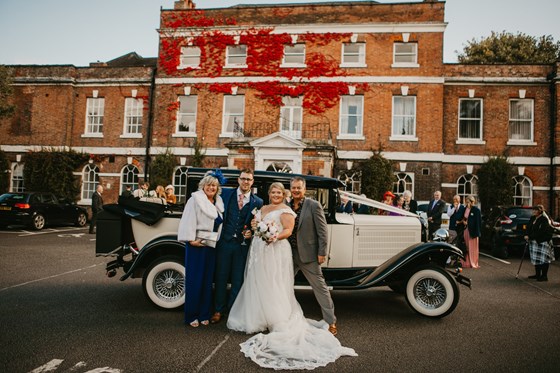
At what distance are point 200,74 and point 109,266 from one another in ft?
55.1

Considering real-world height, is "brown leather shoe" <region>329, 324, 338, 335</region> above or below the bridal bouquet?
below

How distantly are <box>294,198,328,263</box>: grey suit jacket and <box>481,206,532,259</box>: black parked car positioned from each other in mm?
9812

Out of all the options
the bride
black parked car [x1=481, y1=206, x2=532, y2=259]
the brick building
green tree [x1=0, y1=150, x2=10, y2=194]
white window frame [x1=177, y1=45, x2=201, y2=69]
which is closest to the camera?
the bride

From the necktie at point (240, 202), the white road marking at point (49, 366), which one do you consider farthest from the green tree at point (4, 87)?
the white road marking at point (49, 366)

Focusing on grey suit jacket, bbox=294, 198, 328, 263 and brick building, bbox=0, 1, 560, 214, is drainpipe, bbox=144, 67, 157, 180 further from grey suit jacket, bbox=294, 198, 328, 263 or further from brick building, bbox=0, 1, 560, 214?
grey suit jacket, bbox=294, 198, 328, 263

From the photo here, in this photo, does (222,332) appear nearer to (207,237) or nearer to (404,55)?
(207,237)

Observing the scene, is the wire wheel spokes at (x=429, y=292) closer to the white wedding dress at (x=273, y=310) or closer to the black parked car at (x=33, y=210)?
the white wedding dress at (x=273, y=310)

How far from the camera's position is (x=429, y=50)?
19750 millimetres

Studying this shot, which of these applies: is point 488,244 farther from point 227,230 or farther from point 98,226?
point 98,226

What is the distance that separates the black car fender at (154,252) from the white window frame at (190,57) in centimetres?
1748

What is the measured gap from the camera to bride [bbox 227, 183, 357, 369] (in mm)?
4601

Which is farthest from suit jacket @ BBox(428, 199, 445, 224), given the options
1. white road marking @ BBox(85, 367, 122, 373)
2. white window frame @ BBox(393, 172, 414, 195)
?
white road marking @ BBox(85, 367, 122, 373)

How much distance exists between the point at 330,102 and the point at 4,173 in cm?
1858

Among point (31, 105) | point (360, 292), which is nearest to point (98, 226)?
point (360, 292)
